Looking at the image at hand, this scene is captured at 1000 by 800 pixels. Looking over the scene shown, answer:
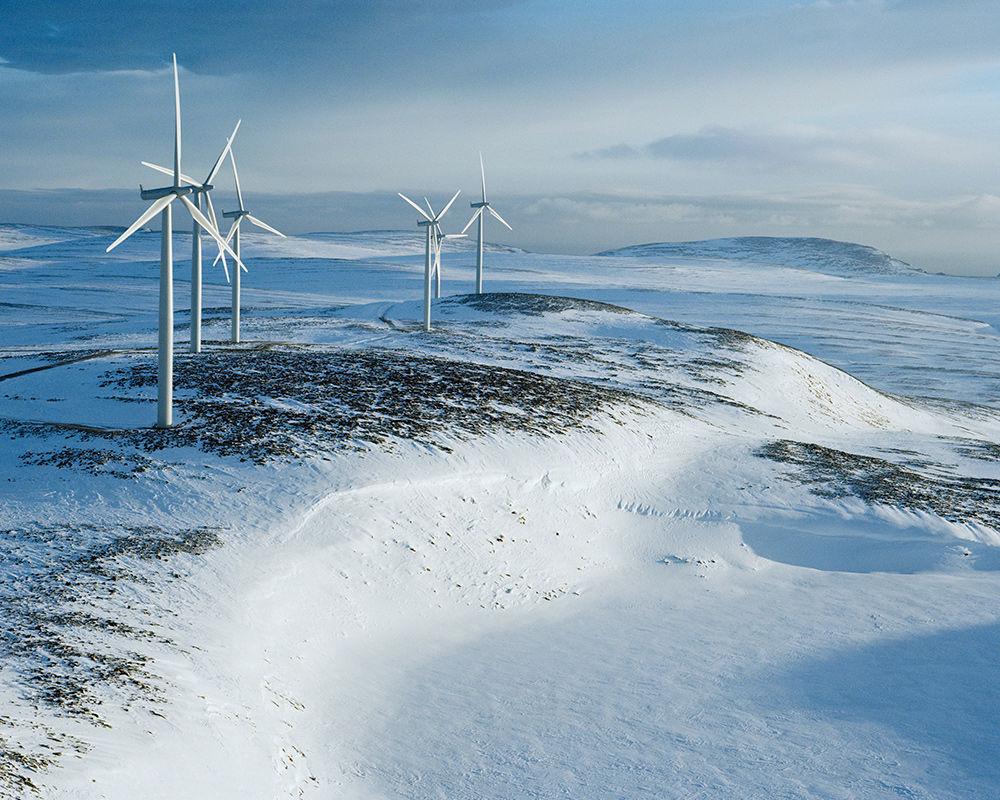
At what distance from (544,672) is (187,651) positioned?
18.5 feet

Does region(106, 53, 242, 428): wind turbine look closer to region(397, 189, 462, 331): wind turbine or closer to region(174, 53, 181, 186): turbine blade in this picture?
region(174, 53, 181, 186): turbine blade

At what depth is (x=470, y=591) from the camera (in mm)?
17844

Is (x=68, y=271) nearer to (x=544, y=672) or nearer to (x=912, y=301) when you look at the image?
(x=912, y=301)

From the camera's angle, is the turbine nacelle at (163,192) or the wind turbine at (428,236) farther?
the wind turbine at (428,236)

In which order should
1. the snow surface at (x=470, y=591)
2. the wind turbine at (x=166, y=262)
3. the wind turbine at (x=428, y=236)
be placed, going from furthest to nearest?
the wind turbine at (x=428, y=236)
the wind turbine at (x=166, y=262)
the snow surface at (x=470, y=591)

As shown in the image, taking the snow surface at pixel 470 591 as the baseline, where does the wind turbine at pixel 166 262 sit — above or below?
above

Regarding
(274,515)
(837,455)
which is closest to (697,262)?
(837,455)

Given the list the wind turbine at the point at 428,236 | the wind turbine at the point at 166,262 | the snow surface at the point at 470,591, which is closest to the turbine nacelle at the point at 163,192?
the wind turbine at the point at 166,262

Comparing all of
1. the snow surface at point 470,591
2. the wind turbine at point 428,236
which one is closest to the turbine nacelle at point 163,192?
the snow surface at point 470,591

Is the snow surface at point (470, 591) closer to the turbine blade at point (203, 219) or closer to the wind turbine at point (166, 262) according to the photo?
the wind turbine at point (166, 262)

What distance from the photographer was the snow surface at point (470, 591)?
38.3 feet

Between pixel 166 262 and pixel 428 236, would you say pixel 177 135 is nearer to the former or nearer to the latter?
pixel 166 262

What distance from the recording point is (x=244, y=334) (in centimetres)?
5116

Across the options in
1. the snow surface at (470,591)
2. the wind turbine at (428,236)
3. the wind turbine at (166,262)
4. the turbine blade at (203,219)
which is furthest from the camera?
the wind turbine at (428,236)
